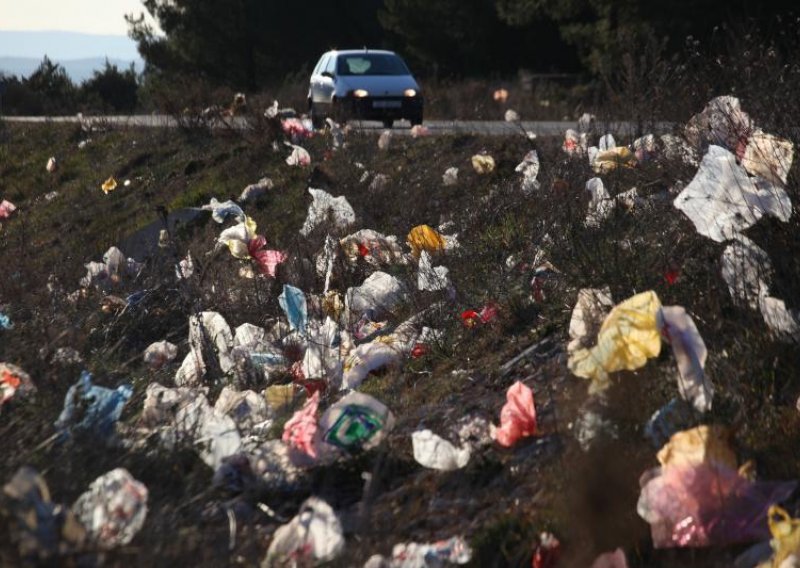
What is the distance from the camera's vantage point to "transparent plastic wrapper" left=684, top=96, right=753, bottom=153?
462cm

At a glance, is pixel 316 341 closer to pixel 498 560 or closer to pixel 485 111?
pixel 498 560

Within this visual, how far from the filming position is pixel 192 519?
3240 millimetres

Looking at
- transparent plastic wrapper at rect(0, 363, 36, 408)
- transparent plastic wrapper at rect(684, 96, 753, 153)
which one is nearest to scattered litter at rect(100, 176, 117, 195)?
transparent plastic wrapper at rect(684, 96, 753, 153)

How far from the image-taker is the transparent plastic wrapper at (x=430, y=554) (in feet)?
9.95

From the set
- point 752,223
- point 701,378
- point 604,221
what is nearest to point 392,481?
point 701,378

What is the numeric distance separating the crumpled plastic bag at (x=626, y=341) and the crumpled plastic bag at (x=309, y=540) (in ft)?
3.33

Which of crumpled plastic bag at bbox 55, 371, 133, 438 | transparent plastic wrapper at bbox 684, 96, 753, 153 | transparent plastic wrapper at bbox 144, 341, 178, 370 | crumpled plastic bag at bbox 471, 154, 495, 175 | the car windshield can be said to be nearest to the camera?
crumpled plastic bag at bbox 55, 371, 133, 438

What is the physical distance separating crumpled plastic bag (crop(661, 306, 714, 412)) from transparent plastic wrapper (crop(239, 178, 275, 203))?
8.41m

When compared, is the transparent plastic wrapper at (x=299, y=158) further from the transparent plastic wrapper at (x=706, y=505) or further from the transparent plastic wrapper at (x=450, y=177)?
the transparent plastic wrapper at (x=706, y=505)

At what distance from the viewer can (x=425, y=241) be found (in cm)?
680

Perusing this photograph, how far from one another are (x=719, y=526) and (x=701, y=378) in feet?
1.64

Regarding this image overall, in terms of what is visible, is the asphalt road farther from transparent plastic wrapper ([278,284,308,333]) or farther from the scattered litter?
transparent plastic wrapper ([278,284,308,333])

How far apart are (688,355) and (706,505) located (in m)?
0.50

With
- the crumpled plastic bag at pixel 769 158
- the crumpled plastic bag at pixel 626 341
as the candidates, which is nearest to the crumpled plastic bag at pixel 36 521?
the crumpled plastic bag at pixel 626 341
